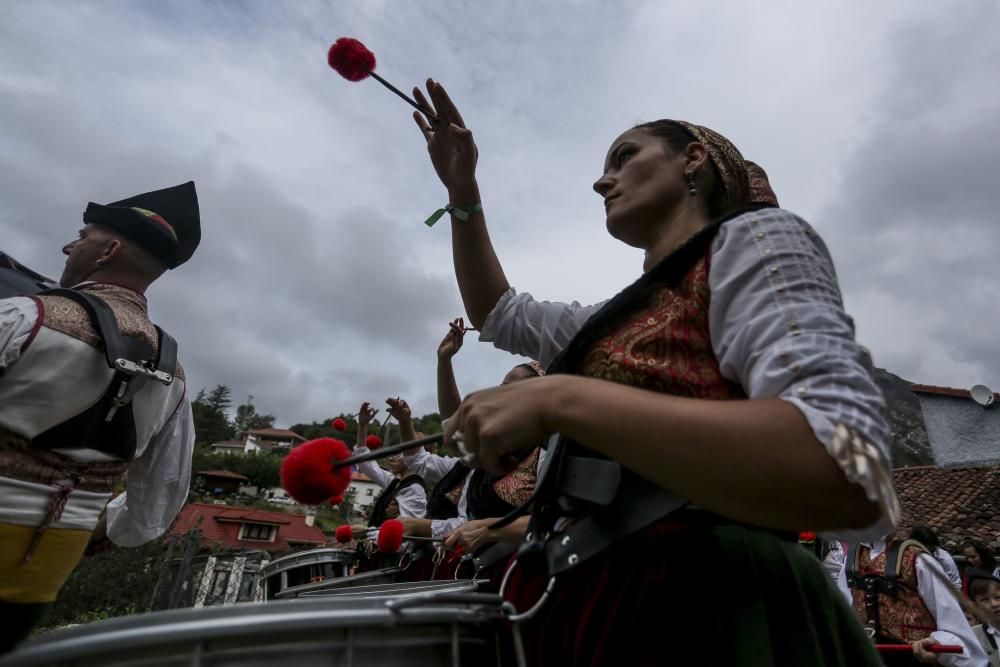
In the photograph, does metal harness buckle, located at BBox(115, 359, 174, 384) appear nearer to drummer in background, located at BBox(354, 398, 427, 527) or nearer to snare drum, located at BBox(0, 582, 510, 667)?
drummer in background, located at BBox(354, 398, 427, 527)

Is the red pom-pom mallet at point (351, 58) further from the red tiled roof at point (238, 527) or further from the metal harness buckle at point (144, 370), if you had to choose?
the red tiled roof at point (238, 527)

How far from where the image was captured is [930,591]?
18.4 feet

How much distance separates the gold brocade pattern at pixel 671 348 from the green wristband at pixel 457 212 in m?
0.87

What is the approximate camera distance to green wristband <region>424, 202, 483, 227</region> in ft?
6.39

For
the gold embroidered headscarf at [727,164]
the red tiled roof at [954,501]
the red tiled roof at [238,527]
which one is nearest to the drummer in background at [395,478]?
the gold embroidered headscarf at [727,164]

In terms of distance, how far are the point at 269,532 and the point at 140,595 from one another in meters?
25.1

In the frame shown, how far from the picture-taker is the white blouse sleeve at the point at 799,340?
0.83 m

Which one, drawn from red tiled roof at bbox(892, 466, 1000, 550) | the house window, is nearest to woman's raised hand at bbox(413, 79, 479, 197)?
red tiled roof at bbox(892, 466, 1000, 550)

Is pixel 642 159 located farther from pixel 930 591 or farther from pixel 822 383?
pixel 930 591

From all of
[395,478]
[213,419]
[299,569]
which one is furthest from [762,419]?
[213,419]

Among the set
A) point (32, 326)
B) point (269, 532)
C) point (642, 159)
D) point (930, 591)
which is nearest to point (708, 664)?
point (642, 159)

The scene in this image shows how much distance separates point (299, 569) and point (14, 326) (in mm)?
2705

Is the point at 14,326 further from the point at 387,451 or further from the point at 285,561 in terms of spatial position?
the point at 285,561

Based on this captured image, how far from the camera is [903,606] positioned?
5867mm
